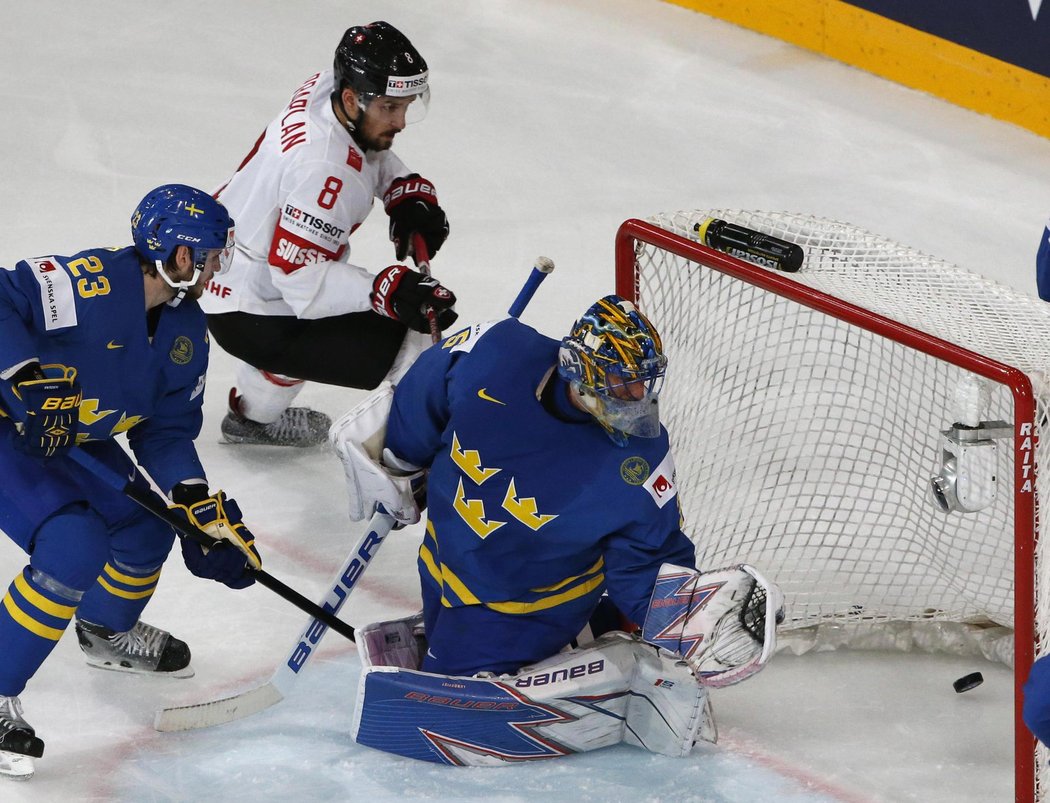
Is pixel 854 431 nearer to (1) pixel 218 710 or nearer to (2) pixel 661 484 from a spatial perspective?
(2) pixel 661 484

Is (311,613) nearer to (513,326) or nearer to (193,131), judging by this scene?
(513,326)

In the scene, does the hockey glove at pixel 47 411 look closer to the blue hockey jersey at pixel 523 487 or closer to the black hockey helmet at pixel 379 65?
the blue hockey jersey at pixel 523 487

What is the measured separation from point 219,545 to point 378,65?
119cm

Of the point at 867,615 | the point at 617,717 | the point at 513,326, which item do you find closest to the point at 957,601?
the point at 867,615

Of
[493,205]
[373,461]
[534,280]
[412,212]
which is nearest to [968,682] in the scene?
[534,280]

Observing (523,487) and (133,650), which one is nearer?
(523,487)

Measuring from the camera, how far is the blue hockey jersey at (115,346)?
3.04 m

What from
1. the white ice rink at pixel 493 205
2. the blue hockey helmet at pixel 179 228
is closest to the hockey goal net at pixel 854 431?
the white ice rink at pixel 493 205

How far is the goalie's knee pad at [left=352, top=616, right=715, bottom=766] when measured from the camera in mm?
3176

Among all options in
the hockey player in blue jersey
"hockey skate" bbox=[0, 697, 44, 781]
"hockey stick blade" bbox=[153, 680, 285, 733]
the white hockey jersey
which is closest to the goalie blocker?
"hockey stick blade" bbox=[153, 680, 285, 733]

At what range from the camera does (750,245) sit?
337cm

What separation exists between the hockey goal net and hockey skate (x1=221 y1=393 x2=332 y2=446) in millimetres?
1038

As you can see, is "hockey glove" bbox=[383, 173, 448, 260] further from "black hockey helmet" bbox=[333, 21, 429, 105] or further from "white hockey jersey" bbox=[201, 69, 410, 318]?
"black hockey helmet" bbox=[333, 21, 429, 105]

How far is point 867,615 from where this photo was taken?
3.72 meters
